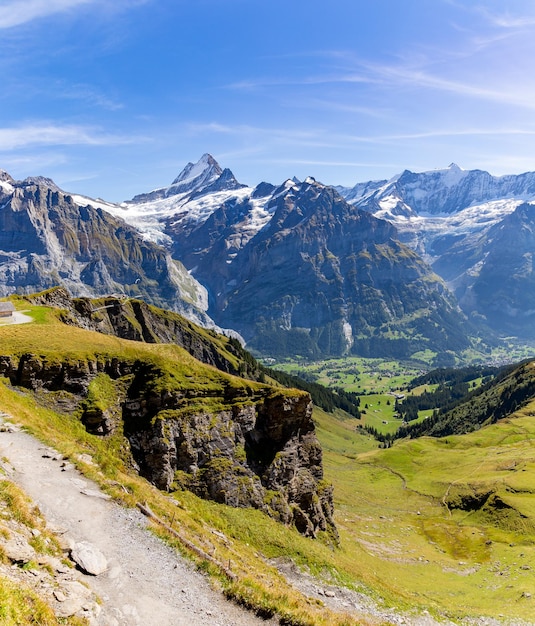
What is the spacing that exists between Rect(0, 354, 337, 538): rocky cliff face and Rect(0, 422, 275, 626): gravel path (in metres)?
16.1

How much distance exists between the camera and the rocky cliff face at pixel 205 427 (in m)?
45.8

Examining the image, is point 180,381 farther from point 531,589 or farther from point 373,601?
point 531,589

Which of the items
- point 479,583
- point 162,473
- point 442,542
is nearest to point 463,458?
point 442,542

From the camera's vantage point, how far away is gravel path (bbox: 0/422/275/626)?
19.1 metres

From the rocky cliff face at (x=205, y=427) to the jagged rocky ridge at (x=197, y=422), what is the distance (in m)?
0.11

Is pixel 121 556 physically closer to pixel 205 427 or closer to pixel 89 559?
pixel 89 559

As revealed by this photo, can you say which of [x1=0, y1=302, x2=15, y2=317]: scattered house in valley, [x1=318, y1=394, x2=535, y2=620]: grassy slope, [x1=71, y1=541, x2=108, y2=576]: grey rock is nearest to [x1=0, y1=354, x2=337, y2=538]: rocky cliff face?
[x1=318, y1=394, x2=535, y2=620]: grassy slope

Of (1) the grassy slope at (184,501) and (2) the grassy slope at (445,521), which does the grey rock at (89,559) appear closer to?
(1) the grassy slope at (184,501)

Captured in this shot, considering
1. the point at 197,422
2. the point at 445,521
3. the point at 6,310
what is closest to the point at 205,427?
the point at 197,422

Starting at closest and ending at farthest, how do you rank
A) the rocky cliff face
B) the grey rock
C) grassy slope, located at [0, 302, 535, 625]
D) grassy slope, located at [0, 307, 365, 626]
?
the grey rock, grassy slope, located at [0, 307, 365, 626], grassy slope, located at [0, 302, 535, 625], the rocky cliff face

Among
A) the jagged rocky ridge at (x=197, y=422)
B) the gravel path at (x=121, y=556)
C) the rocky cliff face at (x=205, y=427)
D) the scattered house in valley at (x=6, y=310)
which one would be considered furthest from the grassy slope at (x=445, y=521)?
the scattered house in valley at (x=6, y=310)

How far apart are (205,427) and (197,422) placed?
1.35 metres

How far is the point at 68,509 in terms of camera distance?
24562 millimetres

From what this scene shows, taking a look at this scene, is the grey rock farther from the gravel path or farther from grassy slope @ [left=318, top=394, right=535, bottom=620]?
grassy slope @ [left=318, top=394, right=535, bottom=620]
